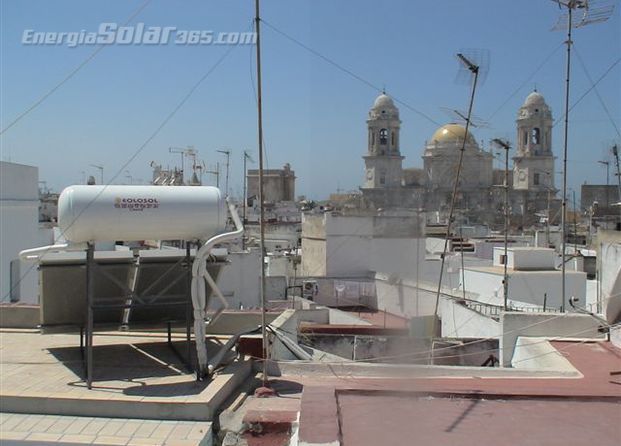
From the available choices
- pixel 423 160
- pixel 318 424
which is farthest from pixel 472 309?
pixel 423 160

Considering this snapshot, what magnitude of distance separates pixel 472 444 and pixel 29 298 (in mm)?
14360

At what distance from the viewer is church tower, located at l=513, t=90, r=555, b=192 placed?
214 ft

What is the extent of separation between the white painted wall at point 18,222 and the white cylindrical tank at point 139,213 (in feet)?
31.4

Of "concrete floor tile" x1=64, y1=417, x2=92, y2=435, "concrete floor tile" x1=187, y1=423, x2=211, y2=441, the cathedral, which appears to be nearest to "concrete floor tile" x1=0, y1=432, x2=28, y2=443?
"concrete floor tile" x1=64, y1=417, x2=92, y2=435

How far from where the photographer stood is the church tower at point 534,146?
2569 inches

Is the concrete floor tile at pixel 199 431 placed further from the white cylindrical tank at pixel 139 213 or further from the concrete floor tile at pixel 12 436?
the white cylindrical tank at pixel 139 213

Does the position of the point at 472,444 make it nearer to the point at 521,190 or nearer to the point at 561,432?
the point at 561,432

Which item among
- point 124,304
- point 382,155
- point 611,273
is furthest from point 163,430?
point 382,155

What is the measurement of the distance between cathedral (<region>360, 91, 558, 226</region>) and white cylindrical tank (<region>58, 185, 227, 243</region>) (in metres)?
49.6

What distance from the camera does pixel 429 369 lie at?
618 cm

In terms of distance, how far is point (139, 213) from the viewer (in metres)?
5.66

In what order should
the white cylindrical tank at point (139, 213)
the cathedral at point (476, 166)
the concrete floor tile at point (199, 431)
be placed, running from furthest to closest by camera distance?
the cathedral at point (476, 166), the white cylindrical tank at point (139, 213), the concrete floor tile at point (199, 431)

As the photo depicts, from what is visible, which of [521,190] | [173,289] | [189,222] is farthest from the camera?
[521,190]

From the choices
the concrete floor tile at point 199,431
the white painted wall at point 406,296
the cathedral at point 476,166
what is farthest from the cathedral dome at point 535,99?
the concrete floor tile at point 199,431
